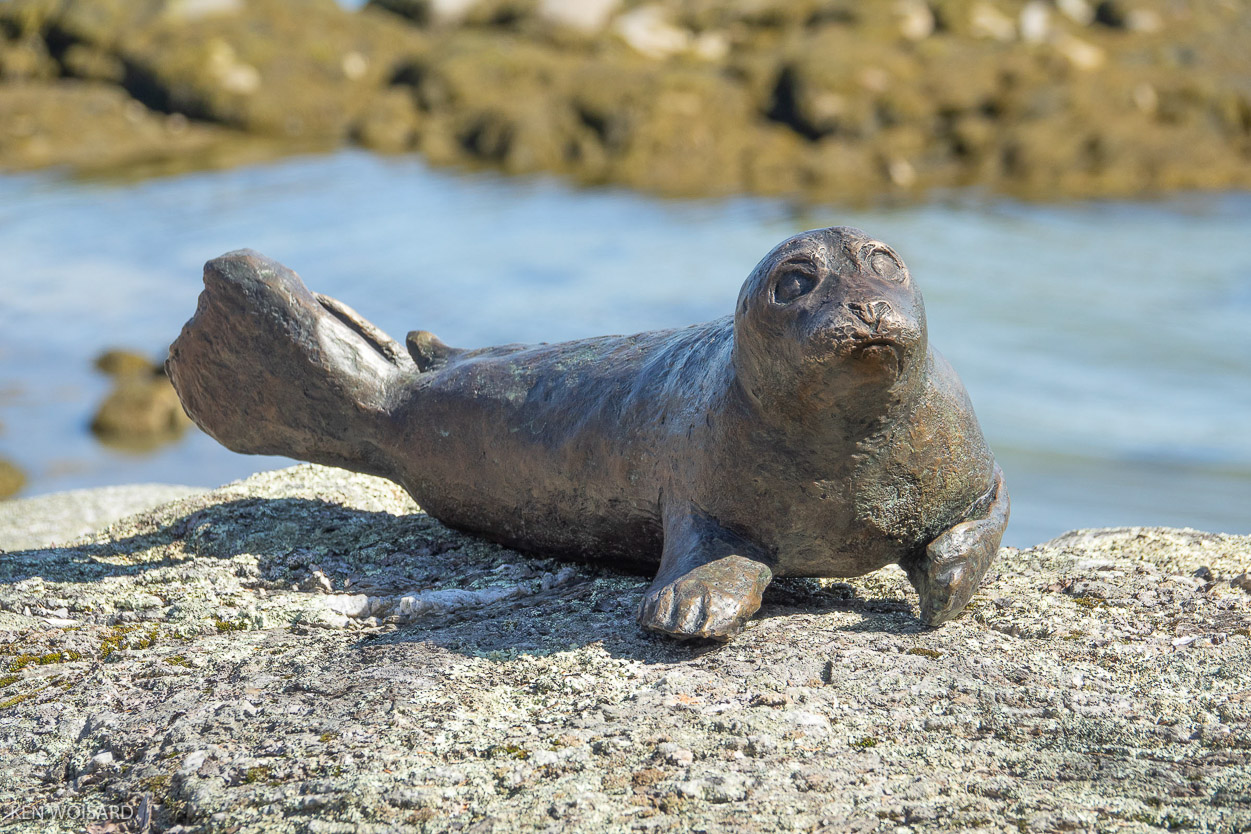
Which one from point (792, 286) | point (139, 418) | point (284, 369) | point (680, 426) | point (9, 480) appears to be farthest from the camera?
point (139, 418)

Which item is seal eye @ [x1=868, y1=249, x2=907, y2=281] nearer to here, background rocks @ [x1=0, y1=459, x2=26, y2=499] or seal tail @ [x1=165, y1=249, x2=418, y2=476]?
seal tail @ [x1=165, y1=249, x2=418, y2=476]

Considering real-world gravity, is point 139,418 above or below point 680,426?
below

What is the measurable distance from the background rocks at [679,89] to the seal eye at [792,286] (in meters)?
14.7

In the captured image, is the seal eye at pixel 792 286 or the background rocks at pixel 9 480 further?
the background rocks at pixel 9 480

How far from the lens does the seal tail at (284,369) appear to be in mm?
4383

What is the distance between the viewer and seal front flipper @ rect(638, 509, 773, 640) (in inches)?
127

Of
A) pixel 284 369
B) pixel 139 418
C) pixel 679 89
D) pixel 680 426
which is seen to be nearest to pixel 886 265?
pixel 680 426

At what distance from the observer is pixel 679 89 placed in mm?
19219

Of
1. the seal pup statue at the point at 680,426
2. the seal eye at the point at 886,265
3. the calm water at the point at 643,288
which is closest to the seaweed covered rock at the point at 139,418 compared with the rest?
the calm water at the point at 643,288

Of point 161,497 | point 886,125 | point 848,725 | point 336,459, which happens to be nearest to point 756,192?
point 886,125

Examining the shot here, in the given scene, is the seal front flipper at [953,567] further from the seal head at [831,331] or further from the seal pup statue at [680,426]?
the seal head at [831,331]

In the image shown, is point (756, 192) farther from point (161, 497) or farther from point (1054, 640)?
point (1054, 640)

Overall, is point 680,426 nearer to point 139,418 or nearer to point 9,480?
point 9,480

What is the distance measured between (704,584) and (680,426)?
0.55 metres
